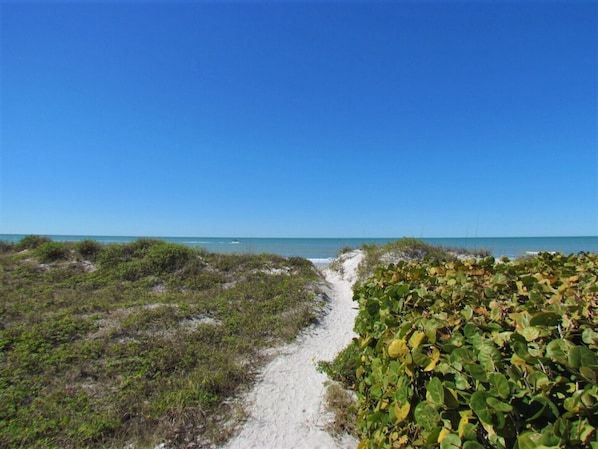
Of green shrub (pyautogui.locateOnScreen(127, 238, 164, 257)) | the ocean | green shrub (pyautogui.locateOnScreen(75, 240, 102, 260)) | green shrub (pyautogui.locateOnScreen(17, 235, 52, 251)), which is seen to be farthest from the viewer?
the ocean

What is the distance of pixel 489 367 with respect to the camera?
1551 millimetres

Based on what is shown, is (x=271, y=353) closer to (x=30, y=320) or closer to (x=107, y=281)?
(x=30, y=320)

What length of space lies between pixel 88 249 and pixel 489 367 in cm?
1815

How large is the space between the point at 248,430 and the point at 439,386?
3247 millimetres

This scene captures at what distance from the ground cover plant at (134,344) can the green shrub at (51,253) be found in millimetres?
422

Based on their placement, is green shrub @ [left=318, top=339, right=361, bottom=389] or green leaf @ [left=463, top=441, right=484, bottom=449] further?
green shrub @ [left=318, top=339, right=361, bottom=389]

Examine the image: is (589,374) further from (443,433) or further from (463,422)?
(443,433)

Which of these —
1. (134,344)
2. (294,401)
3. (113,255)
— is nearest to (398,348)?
(294,401)

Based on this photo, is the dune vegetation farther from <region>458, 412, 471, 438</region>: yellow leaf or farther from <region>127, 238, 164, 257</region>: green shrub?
<region>127, 238, 164, 257</region>: green shrub

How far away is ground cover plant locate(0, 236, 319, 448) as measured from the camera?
390cm

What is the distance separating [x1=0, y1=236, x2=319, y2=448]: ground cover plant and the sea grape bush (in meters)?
2.79

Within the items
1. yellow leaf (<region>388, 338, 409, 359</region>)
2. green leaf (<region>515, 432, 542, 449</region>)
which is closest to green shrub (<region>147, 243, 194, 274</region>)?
yellow leaf (<region>388, 338, 409, 359</region>)

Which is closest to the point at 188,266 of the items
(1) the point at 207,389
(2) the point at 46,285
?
(2) the point at 46,285

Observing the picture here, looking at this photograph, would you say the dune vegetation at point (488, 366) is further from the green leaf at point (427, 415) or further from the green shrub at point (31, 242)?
the green shrub at point (31, 242)
